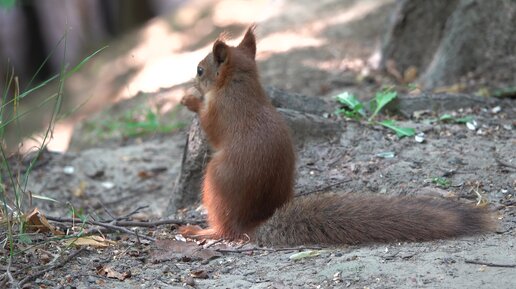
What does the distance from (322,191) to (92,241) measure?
145cm

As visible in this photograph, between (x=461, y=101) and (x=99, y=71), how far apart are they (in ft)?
24.4

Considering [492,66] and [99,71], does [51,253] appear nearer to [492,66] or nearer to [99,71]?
[492,66]

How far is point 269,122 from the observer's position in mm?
4391

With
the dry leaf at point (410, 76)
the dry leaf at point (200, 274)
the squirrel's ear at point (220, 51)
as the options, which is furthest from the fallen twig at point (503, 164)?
the dry leaf at point (410, 76)

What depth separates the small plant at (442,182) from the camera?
15.6ft

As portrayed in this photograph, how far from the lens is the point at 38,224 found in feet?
13.8

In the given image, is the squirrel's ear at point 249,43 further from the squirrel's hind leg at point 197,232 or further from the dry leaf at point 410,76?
the dry leaf at point 410,76

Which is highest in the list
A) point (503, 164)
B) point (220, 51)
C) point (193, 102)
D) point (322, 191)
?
point (220, 51)

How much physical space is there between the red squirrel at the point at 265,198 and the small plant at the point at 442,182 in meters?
0.69

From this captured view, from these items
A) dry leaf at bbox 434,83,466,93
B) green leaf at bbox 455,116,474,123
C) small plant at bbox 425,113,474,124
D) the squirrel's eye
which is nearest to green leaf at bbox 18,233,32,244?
the squirrel's eye

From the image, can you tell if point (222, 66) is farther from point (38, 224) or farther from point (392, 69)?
point (392, 69)

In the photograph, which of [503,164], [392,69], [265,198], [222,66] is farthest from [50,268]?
[392,69]

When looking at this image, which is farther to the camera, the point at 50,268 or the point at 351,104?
the point at 351,104

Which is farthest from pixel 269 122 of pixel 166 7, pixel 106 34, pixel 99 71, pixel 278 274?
pixel 166 7
